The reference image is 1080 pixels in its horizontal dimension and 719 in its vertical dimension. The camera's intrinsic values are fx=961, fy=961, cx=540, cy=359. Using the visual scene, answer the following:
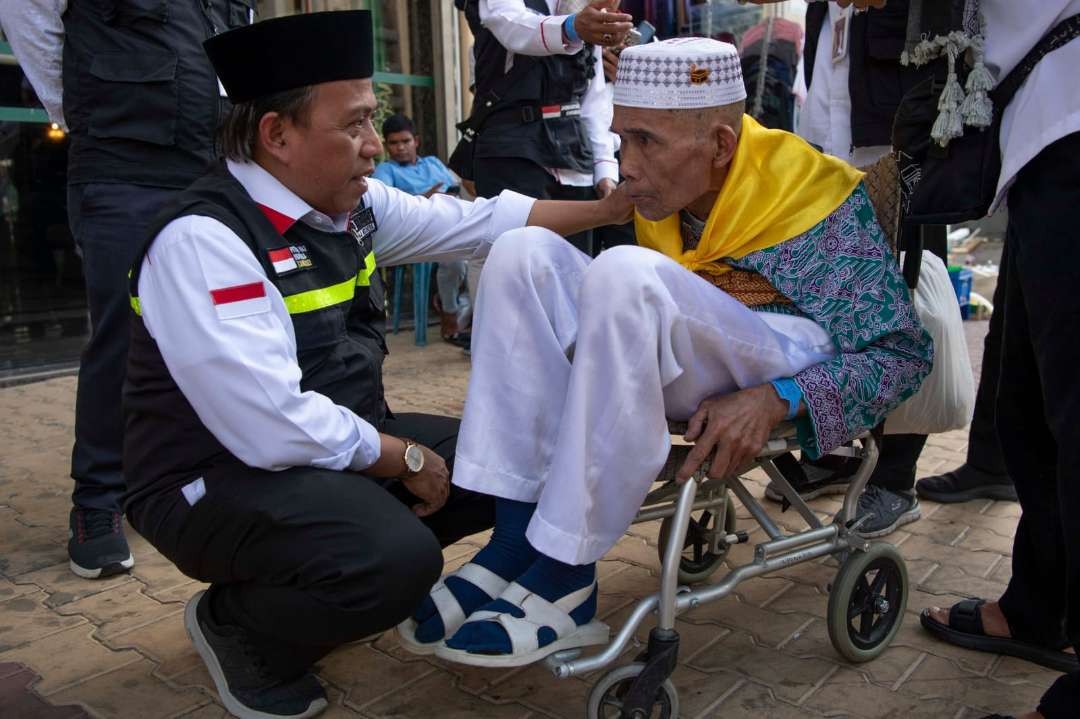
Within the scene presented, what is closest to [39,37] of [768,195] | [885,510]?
[768,195]

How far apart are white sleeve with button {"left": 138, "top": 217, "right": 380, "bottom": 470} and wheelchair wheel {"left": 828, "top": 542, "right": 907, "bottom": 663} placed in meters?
1.25

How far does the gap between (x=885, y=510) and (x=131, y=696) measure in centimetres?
Result: 244

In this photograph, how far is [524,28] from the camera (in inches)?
152

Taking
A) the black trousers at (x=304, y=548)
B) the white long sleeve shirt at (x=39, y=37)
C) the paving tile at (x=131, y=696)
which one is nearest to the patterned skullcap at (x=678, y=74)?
the black trousers at (x=304, y=548)

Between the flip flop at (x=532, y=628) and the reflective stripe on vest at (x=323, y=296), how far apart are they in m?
0.76

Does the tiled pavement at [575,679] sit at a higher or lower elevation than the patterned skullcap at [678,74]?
lower

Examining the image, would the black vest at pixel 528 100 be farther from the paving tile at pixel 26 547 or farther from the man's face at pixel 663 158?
the paving tile at pixel 26 547

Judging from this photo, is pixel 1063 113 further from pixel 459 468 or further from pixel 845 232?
pixel 459 468

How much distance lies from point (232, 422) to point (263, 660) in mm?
630

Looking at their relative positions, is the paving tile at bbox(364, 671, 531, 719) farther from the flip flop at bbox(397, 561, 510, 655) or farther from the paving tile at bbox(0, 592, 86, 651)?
the paving tile at bbox(0, 592, 86, 651)

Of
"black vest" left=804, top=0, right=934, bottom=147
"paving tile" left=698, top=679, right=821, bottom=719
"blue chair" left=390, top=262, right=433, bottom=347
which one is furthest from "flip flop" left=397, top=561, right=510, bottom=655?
"blue chair" left=390, top=262, right=433, bottom=347

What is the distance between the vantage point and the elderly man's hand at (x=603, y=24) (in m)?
3.42

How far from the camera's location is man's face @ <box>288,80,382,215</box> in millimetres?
2130

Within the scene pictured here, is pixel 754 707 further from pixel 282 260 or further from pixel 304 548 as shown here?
pixel 282 260
